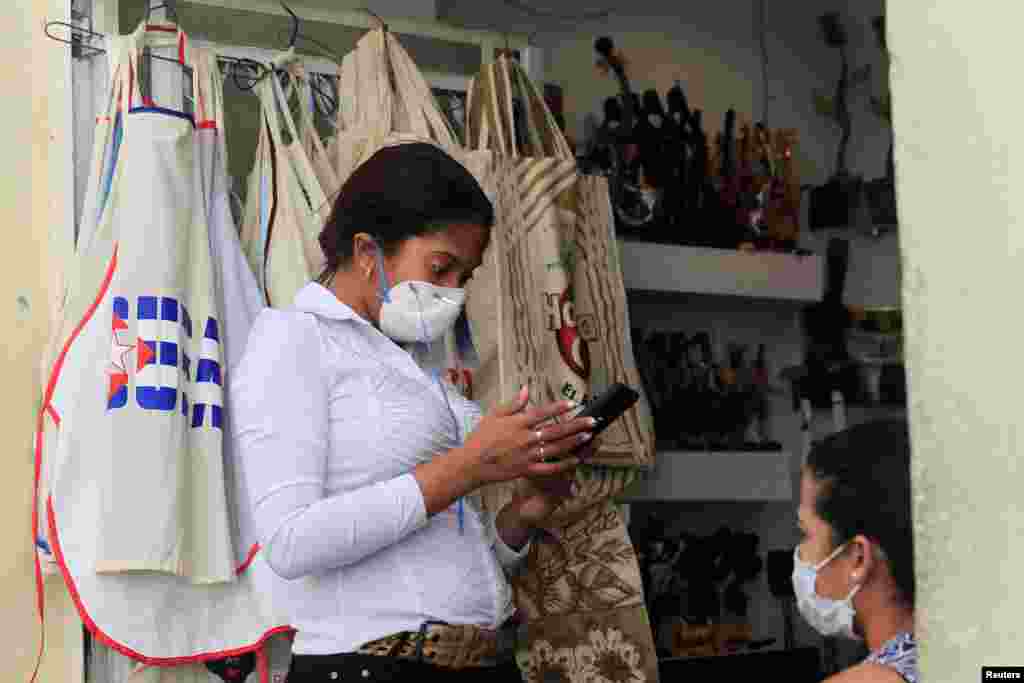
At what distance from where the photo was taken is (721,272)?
4.35 metres

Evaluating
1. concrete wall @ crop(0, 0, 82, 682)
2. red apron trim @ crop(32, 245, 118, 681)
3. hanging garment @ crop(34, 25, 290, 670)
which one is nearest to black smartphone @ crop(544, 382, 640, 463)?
hanging garment @ crop(34, 25, 290, 670)

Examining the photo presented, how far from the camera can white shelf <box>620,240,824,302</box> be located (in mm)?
4156

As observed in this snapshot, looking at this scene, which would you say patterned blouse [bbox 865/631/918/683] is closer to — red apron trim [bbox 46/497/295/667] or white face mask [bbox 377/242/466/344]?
white face mask [bbox 377/242/466/344]

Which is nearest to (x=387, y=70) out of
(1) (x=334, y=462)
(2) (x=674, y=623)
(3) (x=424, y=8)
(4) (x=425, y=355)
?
(3) (x=424, y=8)

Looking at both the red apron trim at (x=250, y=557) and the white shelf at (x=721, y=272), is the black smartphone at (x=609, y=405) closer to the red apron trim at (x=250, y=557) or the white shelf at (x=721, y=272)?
the red apron trim at (x=250, y=557)

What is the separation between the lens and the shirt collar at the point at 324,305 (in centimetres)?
221

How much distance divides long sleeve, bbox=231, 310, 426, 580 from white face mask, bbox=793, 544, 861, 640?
20.8 inches

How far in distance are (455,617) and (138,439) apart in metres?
0.83

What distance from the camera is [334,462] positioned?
2125 mm

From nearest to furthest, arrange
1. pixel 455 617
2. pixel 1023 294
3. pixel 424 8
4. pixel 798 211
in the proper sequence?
pixel 1023 294, pixel 455 617, pixel 424 8, pixel 798 211

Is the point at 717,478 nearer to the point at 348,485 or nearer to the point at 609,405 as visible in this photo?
the point at 609,405

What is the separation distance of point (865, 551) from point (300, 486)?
29.7 inches

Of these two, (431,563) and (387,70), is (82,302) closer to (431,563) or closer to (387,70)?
(387,70)

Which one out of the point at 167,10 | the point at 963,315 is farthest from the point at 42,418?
the point at 963,315
